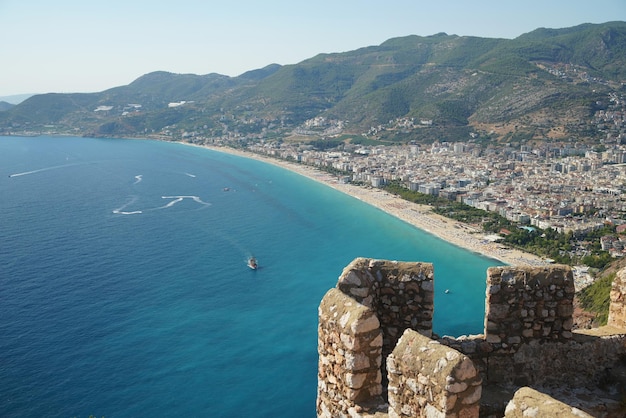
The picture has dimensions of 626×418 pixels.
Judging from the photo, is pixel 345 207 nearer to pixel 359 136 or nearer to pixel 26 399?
pixel 26 399

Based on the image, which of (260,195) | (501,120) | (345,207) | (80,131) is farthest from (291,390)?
(80,131)

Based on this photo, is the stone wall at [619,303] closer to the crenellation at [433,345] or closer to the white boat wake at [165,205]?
the crenellation at [433,345]

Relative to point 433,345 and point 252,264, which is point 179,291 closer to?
point 252,264

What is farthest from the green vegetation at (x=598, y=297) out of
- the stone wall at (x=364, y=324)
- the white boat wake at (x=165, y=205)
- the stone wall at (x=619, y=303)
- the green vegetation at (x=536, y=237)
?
the white boat wake at (x=165, y=205)

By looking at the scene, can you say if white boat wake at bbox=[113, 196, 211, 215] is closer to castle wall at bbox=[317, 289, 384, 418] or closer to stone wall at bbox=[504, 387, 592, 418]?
castle wall at bbox=[317, 289, 384, 418]

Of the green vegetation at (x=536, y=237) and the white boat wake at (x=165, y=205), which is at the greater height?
the white boat wake at (x=165, y=205)

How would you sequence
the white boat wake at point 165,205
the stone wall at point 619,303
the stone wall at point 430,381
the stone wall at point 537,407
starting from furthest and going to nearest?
the white boat wake at point 165,205 → the stone wall at point 619,303 → the stone wall at point 430,381 → the stone wall at point 537,407

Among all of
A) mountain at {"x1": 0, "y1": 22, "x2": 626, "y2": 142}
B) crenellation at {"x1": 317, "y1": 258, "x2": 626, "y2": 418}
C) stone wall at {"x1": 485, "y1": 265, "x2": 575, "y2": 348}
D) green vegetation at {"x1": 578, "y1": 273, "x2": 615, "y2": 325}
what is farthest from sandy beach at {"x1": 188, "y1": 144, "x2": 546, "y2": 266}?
mountain at {"x1": 0, "y1": 22, "x2": 626, "y2": 142}
